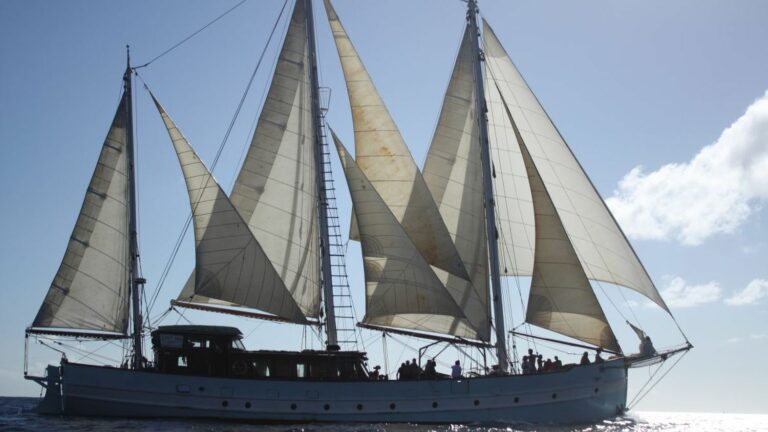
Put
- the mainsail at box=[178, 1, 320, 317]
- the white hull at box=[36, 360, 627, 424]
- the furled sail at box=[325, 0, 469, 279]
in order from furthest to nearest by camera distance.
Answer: the mainsail at box=[178, 1, 320, 317] → the furled sail at box=[325, 0, 469, 279] → the white hull at box=[36, 360, 627, 424]

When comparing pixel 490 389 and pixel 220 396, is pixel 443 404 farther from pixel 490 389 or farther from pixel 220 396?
pixel 220 396

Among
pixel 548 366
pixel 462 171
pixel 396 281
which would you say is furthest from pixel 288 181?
pixel 548 366

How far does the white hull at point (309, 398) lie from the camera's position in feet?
94.1

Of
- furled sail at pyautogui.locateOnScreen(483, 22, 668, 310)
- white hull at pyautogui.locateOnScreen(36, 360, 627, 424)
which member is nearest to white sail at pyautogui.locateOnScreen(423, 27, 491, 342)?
furled sail at pyautogui.locateOnScreen(483, 22, 668, 310)

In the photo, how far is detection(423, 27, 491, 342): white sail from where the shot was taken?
111 feet

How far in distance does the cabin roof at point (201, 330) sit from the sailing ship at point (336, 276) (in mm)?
81

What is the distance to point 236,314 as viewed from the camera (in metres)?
31.1

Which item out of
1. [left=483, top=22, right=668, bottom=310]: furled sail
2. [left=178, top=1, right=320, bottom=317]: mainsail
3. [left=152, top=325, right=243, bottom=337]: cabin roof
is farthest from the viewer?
[left=178, top=1, right=320, bottom=317]: mainsail

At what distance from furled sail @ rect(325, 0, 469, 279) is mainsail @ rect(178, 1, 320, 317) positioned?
208 centimetres

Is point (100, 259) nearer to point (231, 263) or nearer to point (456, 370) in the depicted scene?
point (231, 263)

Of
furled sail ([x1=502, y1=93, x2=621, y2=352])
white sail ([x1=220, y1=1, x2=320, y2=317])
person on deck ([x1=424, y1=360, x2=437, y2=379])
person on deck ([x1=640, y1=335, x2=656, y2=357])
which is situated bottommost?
person on deck ([x1=424, y1=360, x2=437, y2=379])

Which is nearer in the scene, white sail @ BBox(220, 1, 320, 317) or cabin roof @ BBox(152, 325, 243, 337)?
cabin roof @ BBox(152, 325, 243, 337)

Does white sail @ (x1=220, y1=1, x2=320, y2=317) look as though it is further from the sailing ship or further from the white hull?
the white hull

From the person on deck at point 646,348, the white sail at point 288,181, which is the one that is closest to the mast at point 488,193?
the person on deck at point 646,348
